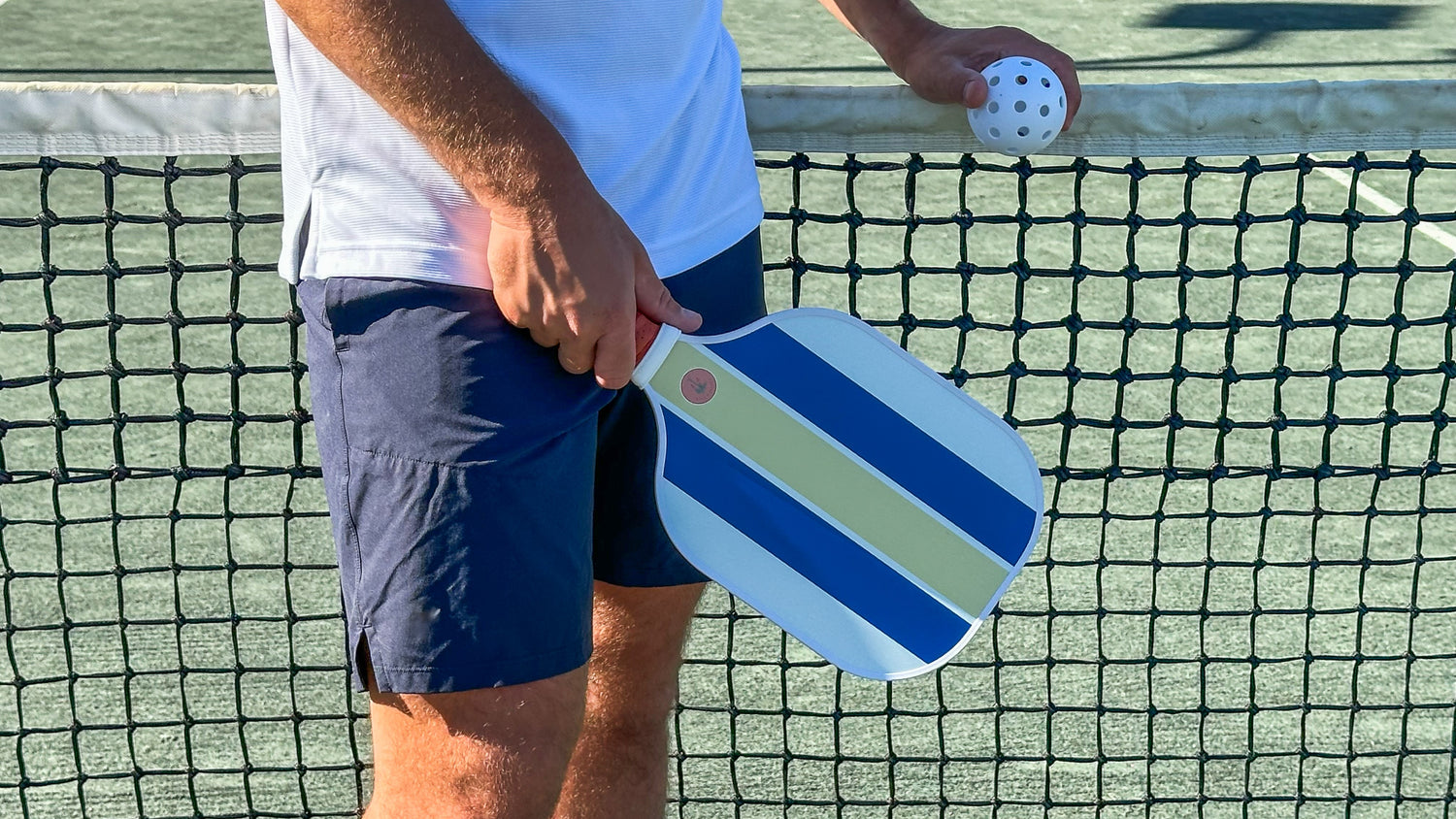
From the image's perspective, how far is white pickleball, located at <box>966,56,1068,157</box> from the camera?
1739 millimetres

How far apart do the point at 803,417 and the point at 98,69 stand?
701cm

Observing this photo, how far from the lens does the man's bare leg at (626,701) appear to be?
1692mm

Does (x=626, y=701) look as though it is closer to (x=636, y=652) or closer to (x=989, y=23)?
(x=636, y=652)

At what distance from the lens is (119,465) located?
2.09m

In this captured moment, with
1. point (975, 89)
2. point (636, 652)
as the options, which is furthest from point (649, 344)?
point (975, 89)

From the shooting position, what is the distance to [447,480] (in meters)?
1.34

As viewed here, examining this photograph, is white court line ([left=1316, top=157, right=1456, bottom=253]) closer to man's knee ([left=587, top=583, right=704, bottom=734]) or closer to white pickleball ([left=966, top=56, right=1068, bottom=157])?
white pickleball ([left=966, top=56, right=1068, bottom=157])

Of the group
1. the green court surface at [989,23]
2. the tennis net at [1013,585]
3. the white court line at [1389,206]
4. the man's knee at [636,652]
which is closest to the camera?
the man's knee at [636,652]

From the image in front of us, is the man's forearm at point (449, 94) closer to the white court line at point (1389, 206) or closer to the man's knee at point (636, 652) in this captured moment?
the man's knee at point (636, 652)

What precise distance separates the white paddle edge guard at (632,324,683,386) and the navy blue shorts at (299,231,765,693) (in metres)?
0.04

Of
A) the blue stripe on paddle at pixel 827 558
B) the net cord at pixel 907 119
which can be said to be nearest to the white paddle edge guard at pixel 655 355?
the blue stripe on paddle at pixel 827 558

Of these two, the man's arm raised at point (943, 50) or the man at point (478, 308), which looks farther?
the man's arm raised at point (943, 50)

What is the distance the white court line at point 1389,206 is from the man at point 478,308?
3.89 m

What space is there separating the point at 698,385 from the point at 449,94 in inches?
15.0
